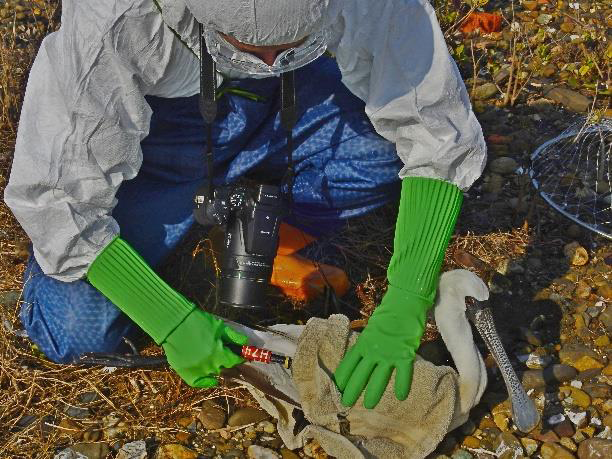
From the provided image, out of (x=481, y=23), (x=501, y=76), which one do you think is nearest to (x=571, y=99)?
(x=501, y=76)

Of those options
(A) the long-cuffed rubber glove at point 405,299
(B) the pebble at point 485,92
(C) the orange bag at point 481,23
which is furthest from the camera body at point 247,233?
(C) the orange bag at point 481,23

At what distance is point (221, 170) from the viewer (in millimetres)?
2342

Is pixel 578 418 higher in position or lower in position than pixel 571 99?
lower

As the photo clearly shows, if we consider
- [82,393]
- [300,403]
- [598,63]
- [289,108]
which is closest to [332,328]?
[300,403]

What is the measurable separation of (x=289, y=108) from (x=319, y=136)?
35 cm

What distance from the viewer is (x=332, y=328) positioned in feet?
6.32

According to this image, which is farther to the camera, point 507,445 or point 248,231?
point 248,231

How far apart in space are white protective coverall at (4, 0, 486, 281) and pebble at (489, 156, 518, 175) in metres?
0.70

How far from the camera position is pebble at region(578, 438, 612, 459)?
1894 millimetres

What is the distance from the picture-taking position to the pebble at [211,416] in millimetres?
2035

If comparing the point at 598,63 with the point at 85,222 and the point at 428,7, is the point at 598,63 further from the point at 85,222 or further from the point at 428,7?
the point at 85,222

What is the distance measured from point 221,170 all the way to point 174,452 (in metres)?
0.69

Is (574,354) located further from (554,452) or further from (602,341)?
(554,452)

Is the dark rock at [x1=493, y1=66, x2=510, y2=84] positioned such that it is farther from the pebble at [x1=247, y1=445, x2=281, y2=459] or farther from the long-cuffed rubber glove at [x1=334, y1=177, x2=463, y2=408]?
the pebble at [x1=247, y1=445, x2=281, y2=459]
